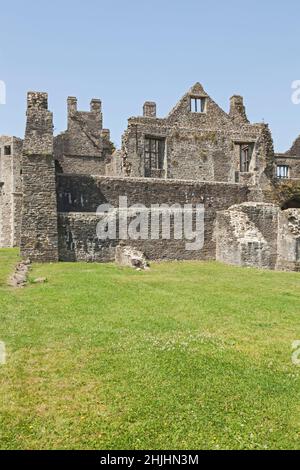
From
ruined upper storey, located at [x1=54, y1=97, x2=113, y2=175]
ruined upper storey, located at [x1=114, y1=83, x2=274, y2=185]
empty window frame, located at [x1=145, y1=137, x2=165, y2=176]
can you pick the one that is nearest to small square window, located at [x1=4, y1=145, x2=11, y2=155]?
ruined upper storey, located at [x1=54, y1=97, x2=113, y2=175]

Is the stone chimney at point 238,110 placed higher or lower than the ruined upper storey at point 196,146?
higher

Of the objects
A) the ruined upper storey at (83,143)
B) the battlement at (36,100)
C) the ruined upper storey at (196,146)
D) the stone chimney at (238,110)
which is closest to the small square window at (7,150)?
the ruined upper storey at (83,143)

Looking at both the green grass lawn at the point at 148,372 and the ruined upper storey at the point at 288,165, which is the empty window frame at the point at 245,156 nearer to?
the ruined upper storey at the point at 288,165

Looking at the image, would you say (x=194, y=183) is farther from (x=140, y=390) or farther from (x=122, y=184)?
(x=140, y=390)

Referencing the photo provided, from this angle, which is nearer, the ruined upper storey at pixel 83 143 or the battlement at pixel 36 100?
the battlement at pixel 36 100

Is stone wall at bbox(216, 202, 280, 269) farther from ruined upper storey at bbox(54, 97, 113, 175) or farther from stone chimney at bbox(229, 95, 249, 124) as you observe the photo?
Answer: ruined upper storey at bbox(54, 97, 113, 175)

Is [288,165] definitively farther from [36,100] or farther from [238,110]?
[36,100]

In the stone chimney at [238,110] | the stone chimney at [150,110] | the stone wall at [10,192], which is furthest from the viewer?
the stone chimney at [238,110]

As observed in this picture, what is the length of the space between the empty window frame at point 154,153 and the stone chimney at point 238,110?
8.22 metres

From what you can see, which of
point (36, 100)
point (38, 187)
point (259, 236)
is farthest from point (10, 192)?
point (259, 236)

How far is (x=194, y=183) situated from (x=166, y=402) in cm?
2429

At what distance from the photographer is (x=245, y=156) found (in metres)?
42.8

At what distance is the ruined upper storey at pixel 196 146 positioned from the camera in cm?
3806

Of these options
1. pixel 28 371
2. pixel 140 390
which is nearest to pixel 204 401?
pixel 140 390
